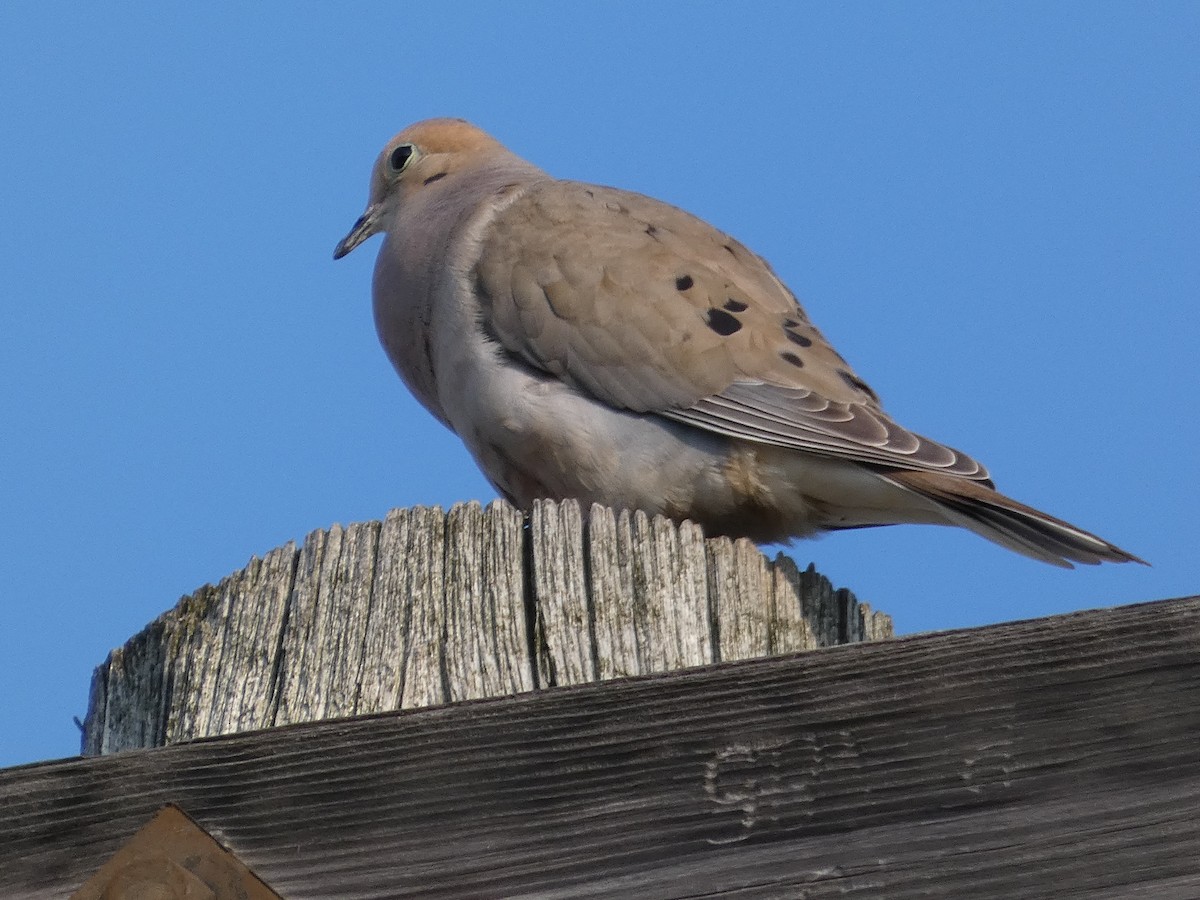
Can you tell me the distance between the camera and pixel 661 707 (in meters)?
1.94

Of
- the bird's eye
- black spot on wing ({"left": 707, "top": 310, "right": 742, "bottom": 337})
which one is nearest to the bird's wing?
black spot on wing ({"left": 707, "top": 310, "right": 742, "bottom": 337})

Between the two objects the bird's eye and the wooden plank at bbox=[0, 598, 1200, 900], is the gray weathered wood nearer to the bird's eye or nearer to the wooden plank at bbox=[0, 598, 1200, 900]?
the wooden plank at bbox=[0, 598, 1200, 900]

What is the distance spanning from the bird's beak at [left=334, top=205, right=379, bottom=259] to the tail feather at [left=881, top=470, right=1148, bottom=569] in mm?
2862

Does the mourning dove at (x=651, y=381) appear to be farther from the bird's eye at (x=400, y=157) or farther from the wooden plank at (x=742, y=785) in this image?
the wooden plank at (x=742, y=785)

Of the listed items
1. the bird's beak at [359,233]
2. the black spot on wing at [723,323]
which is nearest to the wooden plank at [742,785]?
the black spot on wing at [723,323]

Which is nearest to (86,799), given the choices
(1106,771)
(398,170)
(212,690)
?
(212,690)

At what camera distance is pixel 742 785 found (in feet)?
6.16

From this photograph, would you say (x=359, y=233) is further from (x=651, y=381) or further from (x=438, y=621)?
(x=438, y=621)

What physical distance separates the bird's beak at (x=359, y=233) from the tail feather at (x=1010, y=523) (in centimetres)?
286

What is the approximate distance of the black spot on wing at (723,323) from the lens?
4.57 meters

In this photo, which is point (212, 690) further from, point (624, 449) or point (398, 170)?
point (398, 170)

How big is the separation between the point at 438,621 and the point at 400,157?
4074mm

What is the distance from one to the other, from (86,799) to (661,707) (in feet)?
2.48

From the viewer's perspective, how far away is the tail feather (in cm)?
356
